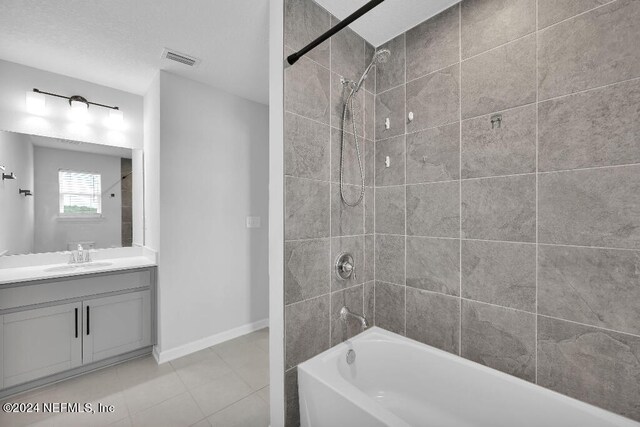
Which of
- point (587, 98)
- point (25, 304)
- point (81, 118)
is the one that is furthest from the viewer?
point (81, 118)

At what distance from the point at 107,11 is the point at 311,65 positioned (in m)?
1.37

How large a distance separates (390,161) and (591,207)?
1.05 m

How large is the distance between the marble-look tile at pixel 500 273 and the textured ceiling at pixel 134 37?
1.97 metres

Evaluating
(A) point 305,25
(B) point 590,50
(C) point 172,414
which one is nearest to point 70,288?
(C) point 172,414

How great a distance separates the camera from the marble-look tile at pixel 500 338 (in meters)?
1.31

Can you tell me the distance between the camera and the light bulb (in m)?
2.25

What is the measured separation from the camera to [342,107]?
174 cm

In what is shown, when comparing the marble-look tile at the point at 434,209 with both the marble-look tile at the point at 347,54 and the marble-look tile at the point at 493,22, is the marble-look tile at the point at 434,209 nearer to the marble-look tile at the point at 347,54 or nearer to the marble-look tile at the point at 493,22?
the marble-look tile at the point at 493,22

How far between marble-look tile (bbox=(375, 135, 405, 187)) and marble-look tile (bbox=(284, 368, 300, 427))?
134cm

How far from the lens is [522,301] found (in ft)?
4.35

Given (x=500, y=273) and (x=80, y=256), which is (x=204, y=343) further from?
(x=500, y=273)

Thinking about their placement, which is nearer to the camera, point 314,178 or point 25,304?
point 314,178

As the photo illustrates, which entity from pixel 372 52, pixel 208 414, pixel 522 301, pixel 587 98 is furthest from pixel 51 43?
pixel 522 301

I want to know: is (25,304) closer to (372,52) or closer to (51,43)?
(51,43)
